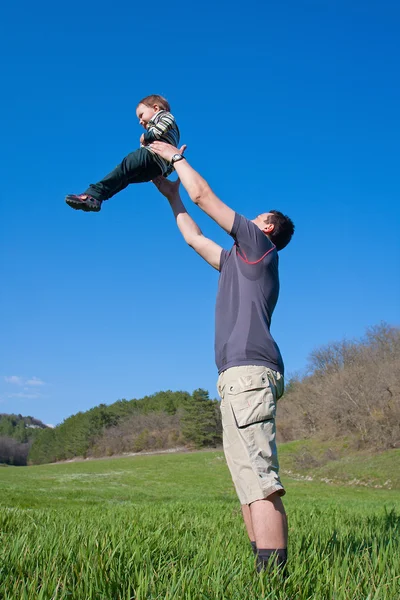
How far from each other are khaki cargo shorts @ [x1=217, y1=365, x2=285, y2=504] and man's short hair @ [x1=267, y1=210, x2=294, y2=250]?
38.0 inches

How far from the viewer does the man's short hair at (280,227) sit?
10.8 feet

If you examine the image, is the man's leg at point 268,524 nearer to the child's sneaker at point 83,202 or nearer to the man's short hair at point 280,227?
the man's short hair at point 280,227

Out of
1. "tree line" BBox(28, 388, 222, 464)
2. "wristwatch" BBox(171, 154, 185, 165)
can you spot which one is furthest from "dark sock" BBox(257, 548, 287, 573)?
→ "tree line" BBox(28, 388, 222, 464)

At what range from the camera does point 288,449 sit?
38.7 meters

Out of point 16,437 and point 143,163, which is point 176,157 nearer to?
point 143,163

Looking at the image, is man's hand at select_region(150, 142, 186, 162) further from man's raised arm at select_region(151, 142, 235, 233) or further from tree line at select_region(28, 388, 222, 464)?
tree line at select_region(28, 388, 222, 464)

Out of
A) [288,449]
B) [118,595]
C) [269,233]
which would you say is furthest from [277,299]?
[288,449]

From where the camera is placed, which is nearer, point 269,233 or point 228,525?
point 269,233

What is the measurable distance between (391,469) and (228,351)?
26.3 metres

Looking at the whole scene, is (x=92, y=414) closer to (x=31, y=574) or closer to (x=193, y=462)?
(x=193, y=462)

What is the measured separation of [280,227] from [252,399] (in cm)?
119

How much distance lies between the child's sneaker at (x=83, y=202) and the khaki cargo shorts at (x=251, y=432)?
5.82 ft

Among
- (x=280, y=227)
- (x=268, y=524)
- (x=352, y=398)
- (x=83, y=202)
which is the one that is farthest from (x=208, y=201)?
(x=352, y=398)

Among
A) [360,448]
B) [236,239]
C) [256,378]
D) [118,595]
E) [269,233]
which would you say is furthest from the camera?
[360,448]
